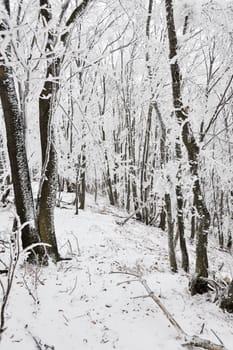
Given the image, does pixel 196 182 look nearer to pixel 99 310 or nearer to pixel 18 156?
pixel 99 310

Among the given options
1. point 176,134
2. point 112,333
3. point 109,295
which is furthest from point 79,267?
point 176,134

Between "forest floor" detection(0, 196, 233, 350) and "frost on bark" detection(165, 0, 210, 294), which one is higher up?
"frost on bark" detection(165, 0, 210, 294)

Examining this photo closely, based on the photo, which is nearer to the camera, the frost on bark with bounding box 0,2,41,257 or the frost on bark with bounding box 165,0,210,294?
the frost on bark with bounding box 0,2,41,257

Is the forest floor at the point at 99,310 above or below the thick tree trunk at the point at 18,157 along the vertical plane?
below

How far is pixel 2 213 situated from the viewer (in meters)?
10.1

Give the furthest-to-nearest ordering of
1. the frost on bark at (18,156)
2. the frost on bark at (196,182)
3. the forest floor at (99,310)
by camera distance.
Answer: the frost on bark at (196,182) → the frost on bark at (18,156) → the forest floor at (99,310)

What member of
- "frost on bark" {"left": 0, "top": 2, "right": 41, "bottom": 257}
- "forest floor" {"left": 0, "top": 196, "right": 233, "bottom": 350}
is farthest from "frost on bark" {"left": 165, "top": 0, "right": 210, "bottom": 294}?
"frost on bark" {"left": 0, "top": 2, "right": 41, "bottom": 257}

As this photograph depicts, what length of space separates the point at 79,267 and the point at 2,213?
5740mm

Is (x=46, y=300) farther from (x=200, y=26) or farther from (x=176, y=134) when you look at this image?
(x=200, y=26)

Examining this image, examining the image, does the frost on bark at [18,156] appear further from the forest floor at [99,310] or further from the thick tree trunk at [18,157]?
the forest floor at [99,310]

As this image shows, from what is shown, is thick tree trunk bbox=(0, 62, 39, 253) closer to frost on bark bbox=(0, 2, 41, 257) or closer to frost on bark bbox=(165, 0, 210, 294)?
frost on bark bbox=(0, 2, 41, 257)

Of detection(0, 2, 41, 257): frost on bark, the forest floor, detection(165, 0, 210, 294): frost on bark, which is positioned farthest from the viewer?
detection(165, 0, 210, 294): frost on bark

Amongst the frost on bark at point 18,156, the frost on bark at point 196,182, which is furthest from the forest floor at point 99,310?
the frost on bark at point 18,156

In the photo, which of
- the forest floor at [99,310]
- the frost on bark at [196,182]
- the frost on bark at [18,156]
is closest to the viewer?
the forest floor at [99,310]
